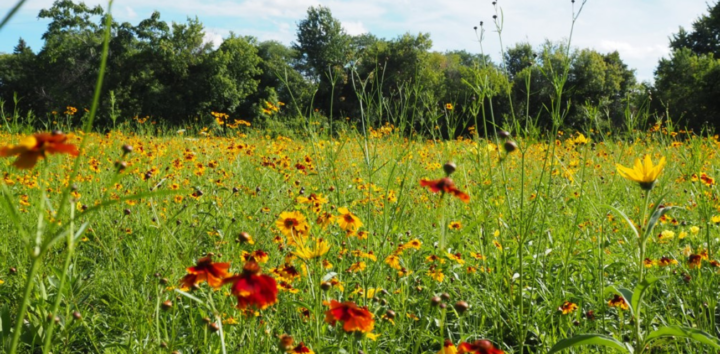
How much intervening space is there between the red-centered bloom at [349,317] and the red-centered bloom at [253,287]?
0.13 meters

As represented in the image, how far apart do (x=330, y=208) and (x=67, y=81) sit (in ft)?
81.1

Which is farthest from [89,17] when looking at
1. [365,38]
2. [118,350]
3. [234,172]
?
[118,350]

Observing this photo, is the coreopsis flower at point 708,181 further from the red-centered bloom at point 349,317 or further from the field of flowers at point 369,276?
the red-centered bloom at point 349,317

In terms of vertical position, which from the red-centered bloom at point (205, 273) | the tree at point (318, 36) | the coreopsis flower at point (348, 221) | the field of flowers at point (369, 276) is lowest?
the field of flowers at point (369, 276)

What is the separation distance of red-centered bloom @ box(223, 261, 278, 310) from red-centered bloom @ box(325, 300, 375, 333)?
13 cm

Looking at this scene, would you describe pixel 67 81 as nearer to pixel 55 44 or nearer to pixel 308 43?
pixel 55 44

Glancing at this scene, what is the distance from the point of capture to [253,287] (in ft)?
1.85

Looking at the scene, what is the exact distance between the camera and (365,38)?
3953 cm

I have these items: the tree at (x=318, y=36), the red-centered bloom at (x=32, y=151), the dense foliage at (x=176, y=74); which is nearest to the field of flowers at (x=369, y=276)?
the red-centered bloom at (x=32, y=151)

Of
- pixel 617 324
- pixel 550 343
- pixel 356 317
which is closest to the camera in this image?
pixel 356 317

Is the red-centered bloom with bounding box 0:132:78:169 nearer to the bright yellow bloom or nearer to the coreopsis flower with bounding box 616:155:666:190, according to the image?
the bright yellow bloom

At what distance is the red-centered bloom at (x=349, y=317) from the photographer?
2.22 ft

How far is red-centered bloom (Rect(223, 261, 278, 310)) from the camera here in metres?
0.56

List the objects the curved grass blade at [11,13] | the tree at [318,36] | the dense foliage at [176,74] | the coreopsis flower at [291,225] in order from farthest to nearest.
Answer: the tree at [318,36] < the dense foliage at [176,74] < the coreopsis flower at [291,225] < the curved grass blade at [11,13]
